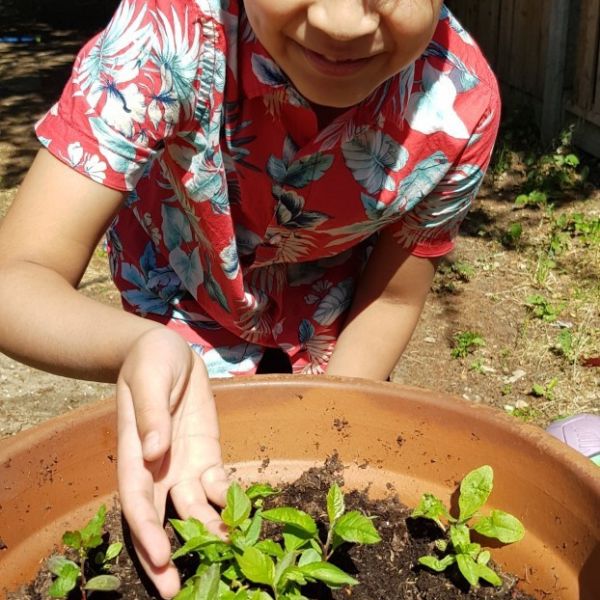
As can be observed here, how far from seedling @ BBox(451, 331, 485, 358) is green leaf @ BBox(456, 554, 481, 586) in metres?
2.00

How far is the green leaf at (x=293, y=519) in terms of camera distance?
3.67 ft

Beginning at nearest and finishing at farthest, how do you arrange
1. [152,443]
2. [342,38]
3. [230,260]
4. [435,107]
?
[152,443]
[342,38]
[435,107]
[230,260]

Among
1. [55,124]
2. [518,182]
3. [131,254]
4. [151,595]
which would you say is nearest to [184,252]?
[131,254]

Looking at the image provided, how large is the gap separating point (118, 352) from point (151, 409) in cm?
16

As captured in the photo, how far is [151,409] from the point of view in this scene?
39.4 inches

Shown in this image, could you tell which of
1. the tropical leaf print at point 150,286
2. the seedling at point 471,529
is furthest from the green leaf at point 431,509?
the tropical leaf print at point 150,286

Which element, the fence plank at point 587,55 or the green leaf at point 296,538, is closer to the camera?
the green leaf at point 296,538

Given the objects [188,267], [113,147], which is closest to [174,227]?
[188,267]

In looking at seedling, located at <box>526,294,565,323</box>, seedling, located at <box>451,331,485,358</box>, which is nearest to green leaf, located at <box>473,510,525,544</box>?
seedling, located at <box>451,331,485,358</box>

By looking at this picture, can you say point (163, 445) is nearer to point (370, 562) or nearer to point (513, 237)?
point (370, 562)

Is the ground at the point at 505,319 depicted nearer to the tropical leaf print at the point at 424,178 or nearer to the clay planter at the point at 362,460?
the tropical leaf print at the point at 424,178

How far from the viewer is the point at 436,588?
1186mm

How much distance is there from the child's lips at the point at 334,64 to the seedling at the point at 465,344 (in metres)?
2.08

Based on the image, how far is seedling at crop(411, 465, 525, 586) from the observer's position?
1.17 meters
